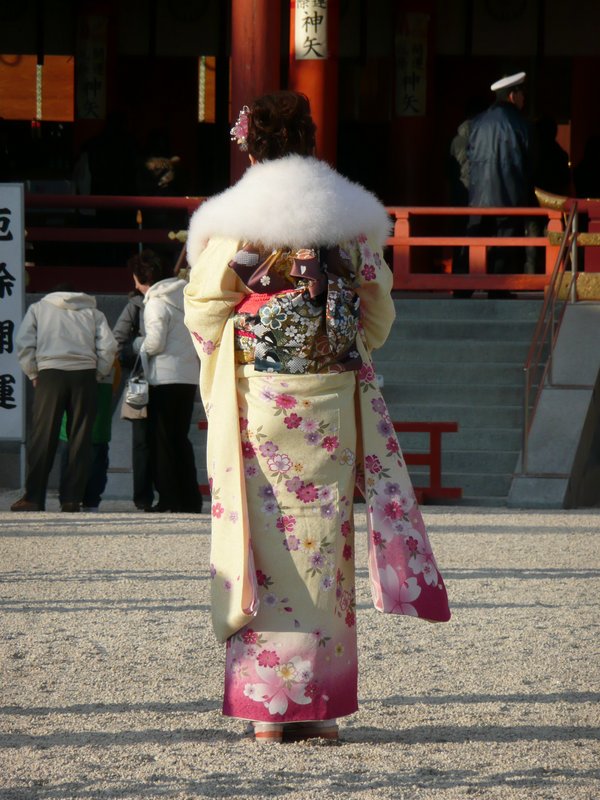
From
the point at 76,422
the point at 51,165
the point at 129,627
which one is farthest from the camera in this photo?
the point at 51,165

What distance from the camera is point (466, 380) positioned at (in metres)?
12.2

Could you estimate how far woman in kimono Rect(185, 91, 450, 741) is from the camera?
4172 millimetres

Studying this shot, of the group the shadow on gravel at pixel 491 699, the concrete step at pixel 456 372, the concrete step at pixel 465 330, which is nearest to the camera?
the shadow on gravel at pixel 491 699

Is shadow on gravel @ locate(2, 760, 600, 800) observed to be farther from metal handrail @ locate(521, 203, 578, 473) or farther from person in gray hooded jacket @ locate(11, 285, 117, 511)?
metal handrail @ locate(521, 203, 578, 473)

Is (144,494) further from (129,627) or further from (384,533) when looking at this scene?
(384,533)

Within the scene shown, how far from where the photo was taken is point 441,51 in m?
17.5

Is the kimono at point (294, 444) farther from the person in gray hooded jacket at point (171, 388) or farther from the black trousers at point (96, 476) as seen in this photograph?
the black trousers at point (96, 476)

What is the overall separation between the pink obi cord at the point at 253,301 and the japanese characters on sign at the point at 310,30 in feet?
34.9

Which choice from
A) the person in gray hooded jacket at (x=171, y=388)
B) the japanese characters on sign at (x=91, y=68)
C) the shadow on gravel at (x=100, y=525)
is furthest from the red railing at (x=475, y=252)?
the japanese characters on sign at (x=91, y=68)

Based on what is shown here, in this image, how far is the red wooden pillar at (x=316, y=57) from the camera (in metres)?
14.6

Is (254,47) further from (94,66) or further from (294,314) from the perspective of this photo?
(294,314)

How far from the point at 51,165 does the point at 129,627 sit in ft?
44.7

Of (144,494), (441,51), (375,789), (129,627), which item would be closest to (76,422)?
(144,494)

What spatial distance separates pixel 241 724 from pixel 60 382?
581 centimetres
